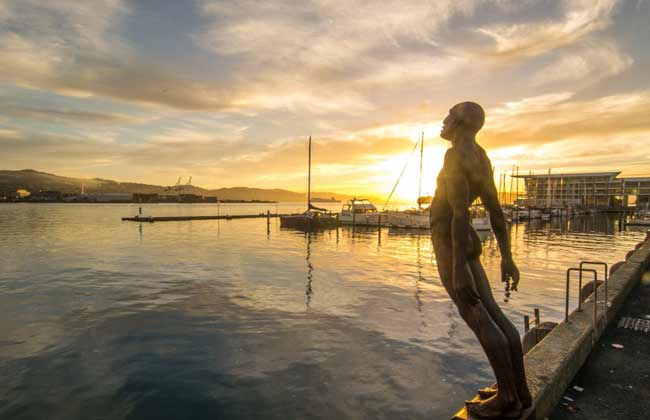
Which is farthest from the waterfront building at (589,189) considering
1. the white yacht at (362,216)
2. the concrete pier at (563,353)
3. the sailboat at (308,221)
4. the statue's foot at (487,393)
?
the statue's foot at (487,393)

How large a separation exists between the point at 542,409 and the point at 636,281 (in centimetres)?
1035

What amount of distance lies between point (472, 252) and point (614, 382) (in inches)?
144

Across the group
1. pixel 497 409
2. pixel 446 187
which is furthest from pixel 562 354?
pixel 446 187

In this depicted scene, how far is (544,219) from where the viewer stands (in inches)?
3255

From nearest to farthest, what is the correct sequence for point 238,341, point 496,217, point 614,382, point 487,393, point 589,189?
point 496,217 < point 487,393 < point 614,382 < point 238,341 < point 589,189

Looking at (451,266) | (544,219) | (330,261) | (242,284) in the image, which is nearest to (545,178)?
(544,219)

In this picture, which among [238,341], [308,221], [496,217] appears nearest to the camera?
[496,217]

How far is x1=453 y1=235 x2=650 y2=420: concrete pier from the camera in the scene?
4523mm

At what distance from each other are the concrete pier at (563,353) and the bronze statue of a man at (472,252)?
1.08 ft

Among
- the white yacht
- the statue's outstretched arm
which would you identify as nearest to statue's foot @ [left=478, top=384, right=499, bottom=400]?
the statue's outstretched arm

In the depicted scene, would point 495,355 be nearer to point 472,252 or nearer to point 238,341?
point 472,252

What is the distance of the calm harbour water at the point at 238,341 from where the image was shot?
25.8 ft

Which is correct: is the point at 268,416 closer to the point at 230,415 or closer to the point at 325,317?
the point at 230,415

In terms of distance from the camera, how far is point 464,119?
3869mm
